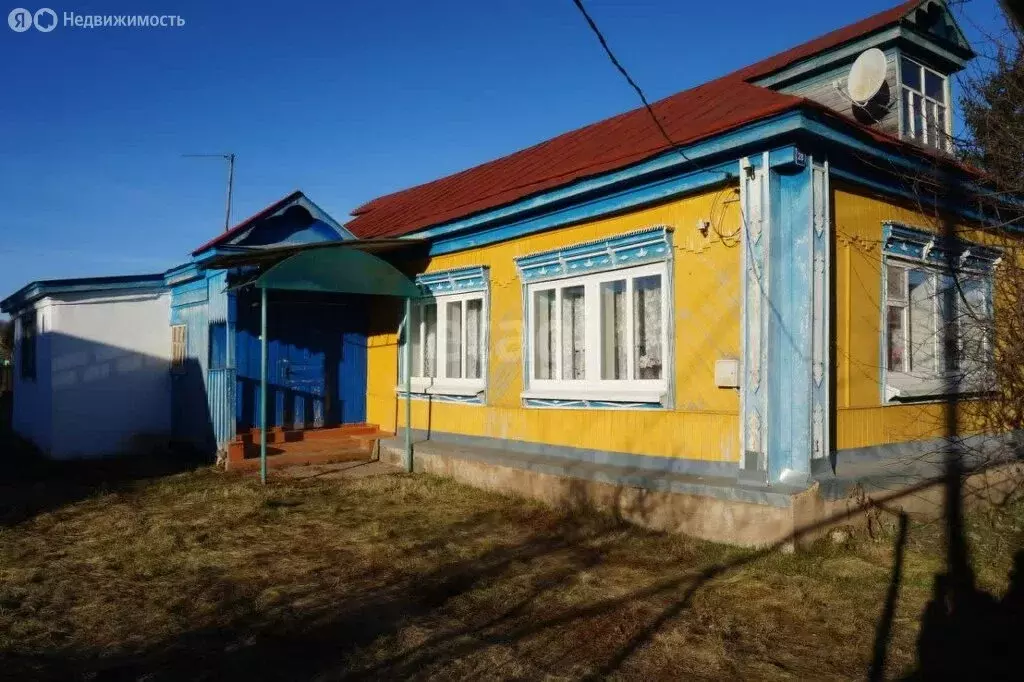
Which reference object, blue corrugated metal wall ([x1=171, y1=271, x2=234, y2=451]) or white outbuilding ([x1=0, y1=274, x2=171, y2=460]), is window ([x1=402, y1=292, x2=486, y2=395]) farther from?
white outbuilding ([x1=0, y1=274, x2=171, y2=460])

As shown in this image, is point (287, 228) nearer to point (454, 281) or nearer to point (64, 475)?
point (454, 281)

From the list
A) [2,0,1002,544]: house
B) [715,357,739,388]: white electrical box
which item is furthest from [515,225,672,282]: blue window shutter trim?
[715,357,739,388]: white electrical box

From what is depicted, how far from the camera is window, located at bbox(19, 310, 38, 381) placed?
13.2 meters

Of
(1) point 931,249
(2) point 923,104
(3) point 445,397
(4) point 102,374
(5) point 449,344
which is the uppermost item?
(2) point 923,104

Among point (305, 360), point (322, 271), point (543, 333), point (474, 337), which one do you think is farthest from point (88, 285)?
point (543, 333)

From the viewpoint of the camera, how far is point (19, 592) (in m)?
5.40

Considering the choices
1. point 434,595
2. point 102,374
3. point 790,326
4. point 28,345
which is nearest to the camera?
point 434,595

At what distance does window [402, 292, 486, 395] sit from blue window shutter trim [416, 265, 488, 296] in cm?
9

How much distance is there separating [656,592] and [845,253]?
3.57m

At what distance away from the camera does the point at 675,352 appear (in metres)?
7.22

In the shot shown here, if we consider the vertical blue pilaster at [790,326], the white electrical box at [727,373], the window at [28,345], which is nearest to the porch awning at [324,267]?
the white electrical box at [727,373]

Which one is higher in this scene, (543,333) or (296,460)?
(543,333)

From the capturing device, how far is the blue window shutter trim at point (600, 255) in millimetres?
7348

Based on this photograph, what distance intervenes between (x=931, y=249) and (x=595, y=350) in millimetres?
3628
